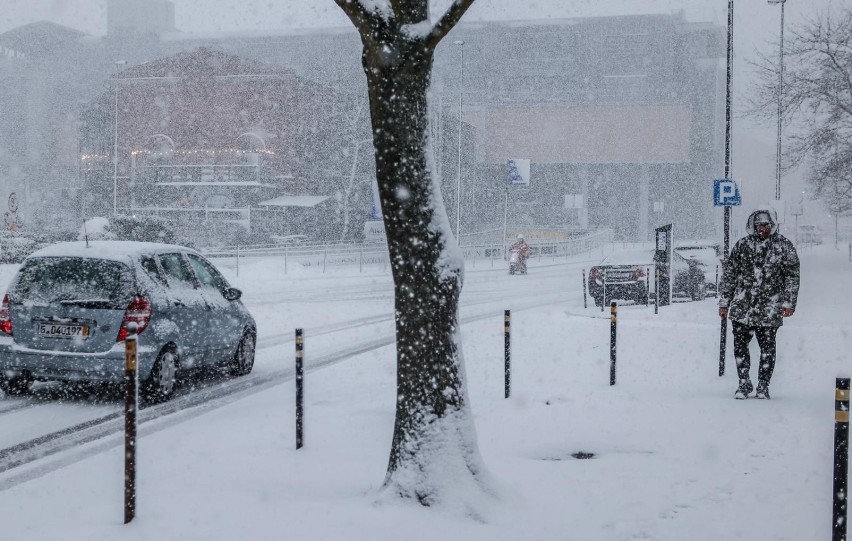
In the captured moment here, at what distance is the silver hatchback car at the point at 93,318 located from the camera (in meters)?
8.84

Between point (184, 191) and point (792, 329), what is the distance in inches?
1677

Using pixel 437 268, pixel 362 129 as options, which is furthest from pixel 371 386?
pixel 362 129

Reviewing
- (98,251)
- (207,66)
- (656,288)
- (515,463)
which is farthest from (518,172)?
(515,463)

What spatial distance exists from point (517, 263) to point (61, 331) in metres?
29.8

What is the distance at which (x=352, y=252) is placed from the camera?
43.7m

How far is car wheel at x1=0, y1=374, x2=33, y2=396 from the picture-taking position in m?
9.41

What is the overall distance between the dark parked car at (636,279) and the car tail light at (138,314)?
14.6m

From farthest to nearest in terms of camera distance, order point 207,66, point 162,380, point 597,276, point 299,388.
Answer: point 207,66 < point 597,276 < point 162,380 < point 299,388

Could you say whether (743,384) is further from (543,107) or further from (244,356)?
(543,107)

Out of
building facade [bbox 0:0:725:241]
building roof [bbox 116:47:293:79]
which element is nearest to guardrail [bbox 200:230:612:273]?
building facade [bbox 0:0:725:241]

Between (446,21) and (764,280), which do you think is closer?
(446,21)

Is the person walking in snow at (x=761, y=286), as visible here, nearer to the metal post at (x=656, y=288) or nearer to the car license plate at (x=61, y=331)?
the car license plate at (x=61, y=331)

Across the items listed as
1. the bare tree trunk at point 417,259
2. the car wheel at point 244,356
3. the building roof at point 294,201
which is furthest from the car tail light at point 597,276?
the building roof at point 294,201

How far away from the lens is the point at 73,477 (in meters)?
6.32
